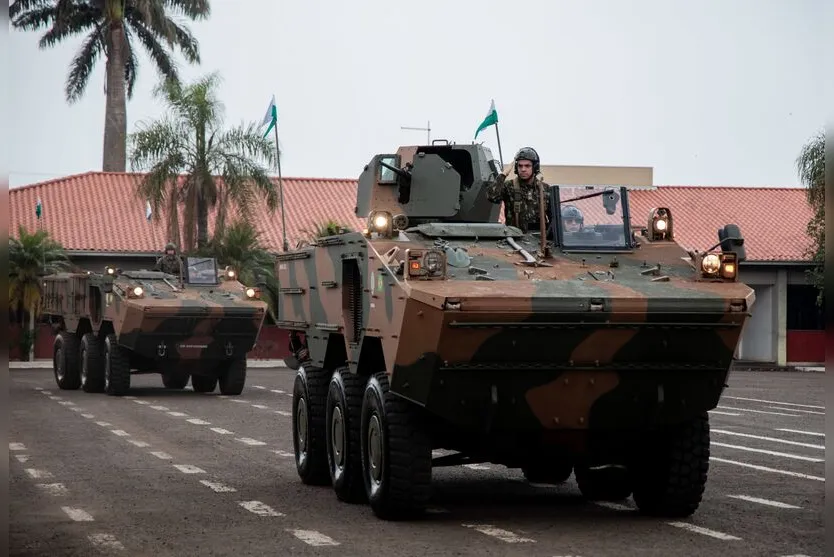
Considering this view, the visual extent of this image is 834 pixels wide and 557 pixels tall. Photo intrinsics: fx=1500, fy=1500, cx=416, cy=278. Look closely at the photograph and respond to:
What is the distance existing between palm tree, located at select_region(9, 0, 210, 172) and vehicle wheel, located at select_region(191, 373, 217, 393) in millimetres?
26082

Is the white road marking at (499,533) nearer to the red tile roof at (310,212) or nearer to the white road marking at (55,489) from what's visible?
the white road marking at (55,489)

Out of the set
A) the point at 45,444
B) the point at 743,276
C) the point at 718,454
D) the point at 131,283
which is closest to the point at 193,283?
the point at 131,283

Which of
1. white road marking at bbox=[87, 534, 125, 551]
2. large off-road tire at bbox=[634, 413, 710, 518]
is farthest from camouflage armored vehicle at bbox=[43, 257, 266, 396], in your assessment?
large off-road tire at bbox=[634, 413, 710, 518]

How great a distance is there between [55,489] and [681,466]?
5.16m

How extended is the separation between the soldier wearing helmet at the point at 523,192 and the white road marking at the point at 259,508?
2841mm

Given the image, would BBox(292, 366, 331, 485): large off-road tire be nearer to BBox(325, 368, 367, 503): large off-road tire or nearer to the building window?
BBox(325, 368, 367, 503): large off-road tire

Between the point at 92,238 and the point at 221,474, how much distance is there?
104ft

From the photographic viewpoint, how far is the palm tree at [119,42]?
5194 centimetres

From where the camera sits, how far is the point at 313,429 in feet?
40.6

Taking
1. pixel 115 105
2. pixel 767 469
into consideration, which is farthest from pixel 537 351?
pixel 115 105

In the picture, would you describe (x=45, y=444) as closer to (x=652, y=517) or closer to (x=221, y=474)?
(x=221, y=474)

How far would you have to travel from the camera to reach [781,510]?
35.1ft

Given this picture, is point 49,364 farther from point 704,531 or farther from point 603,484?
point 704,531

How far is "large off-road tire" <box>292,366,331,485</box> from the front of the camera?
1237cm
